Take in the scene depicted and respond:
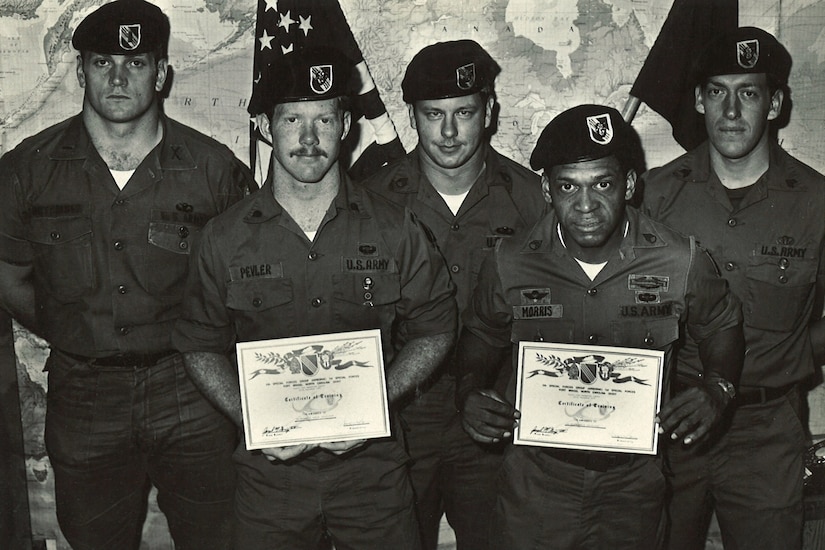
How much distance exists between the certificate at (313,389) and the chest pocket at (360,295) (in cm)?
27

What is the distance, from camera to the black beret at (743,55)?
11.8ft

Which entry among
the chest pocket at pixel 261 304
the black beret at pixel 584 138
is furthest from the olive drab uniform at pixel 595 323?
the chest pocket at pixel 261 304

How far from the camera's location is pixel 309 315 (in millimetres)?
3193

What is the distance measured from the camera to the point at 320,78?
3135mm

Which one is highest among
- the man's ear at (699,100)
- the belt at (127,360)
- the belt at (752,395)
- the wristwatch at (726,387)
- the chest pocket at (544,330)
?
the man's ear at (699,100)

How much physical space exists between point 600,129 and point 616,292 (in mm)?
608

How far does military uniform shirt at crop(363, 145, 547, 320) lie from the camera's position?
375cm

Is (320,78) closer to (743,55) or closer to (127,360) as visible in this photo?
(127,360)

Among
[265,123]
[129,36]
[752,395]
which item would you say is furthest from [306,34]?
[752,395]

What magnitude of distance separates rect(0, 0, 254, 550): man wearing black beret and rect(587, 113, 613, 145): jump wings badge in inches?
66.7

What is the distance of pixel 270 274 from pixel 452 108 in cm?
116

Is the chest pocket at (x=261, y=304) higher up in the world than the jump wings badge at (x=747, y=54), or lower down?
lower down

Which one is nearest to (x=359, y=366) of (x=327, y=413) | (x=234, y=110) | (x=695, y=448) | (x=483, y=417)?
(x=327, y=413)

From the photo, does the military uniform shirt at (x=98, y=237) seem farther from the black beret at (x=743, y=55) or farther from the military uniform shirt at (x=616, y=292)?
the black beret at (x=743, y=55)
